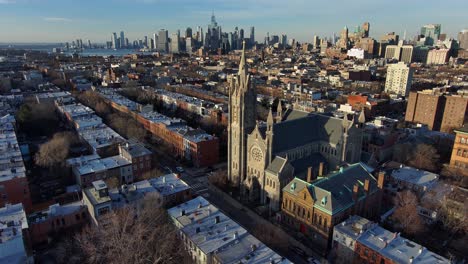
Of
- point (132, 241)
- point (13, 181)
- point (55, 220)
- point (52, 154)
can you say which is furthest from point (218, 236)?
point (52, 154)

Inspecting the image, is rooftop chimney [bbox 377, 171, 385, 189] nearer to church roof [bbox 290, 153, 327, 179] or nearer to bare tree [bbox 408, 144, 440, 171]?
church roof [bbox 290, 153, 327, 179]

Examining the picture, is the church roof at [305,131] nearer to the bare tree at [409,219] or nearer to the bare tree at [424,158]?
the bare tree at [409,219]

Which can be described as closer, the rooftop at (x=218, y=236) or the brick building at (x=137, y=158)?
the rooftop at (x=218, y=236)

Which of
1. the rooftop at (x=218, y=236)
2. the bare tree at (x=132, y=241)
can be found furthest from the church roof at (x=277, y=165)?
the bare tree at (x=132, y=241)

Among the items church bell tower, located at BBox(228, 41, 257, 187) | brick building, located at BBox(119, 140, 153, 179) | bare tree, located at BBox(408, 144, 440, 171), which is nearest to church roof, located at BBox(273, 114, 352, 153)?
church bell tower, located at BBox(228, 41, 257, 187)

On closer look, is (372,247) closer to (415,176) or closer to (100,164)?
(415,176)

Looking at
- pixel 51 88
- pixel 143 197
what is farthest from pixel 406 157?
pixel 51 88
